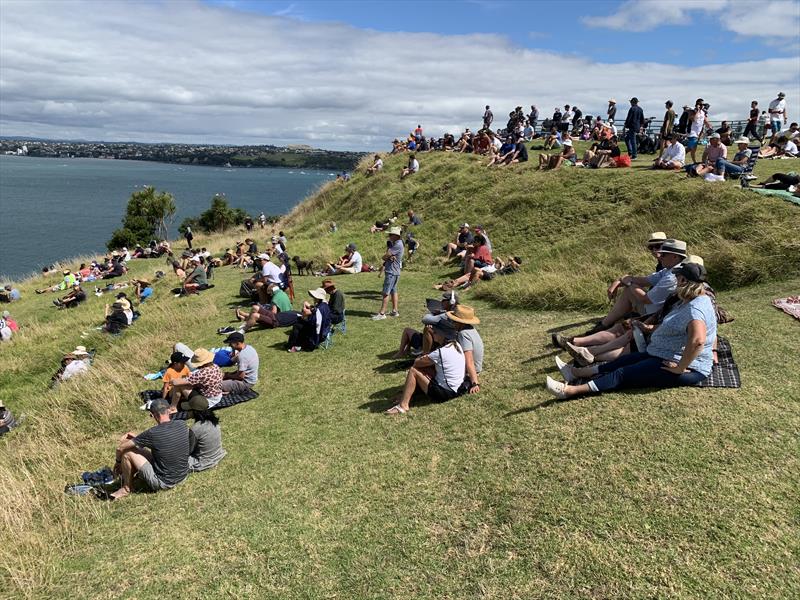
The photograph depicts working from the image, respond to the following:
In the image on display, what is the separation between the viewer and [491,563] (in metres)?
4.13

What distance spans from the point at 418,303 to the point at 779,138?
1637 cm

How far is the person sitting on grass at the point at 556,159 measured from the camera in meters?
21.5

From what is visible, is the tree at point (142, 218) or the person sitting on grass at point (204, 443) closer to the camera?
the person sitting on grass at point (204, 443)

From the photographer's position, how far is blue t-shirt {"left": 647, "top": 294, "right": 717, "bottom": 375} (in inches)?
213

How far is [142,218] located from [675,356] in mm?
60115

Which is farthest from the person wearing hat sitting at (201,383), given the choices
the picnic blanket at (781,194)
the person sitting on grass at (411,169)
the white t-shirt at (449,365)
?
the person sitting on grass at (411,169)

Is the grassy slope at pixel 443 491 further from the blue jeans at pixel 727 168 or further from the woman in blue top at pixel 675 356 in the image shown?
the blue jeans at pixel 727 168

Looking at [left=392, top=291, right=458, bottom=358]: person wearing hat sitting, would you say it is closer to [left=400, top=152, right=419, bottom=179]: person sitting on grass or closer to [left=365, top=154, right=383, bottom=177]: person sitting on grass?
[left=400, top=152, right=419, bottom=179]: person sitting on grass

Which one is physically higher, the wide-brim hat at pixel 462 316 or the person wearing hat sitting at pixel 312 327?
the wide-brim hat at pixel 462 316

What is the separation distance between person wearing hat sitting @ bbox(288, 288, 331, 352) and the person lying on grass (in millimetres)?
3673

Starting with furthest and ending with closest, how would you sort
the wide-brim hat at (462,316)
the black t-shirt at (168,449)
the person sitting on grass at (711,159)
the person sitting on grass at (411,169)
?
the person sitting on grass at (411,169) < the person sitting on grass at (711,159) < the wide-brim hat at (462,316) < the black t-shirt at (168,449)

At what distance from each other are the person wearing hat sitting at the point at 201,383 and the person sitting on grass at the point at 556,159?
1785 cm

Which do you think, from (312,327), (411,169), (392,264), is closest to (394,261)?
(392,264)

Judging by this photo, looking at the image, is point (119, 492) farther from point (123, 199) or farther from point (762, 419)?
point (123, 199)
